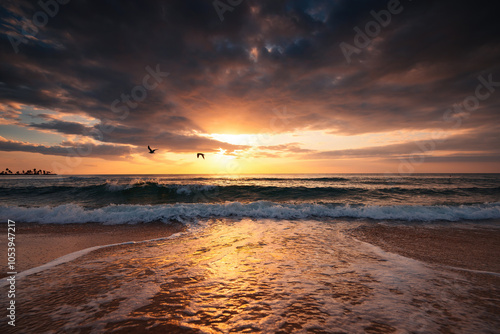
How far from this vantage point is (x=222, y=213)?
12273 mm

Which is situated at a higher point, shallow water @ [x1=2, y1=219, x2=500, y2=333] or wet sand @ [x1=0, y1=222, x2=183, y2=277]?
shallow water @ [x1=2, y1=219, x2=500, y2=333]

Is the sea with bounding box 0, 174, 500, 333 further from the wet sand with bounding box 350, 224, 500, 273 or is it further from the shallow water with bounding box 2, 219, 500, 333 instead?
the wet sand with bounding box 350, 224, 500, 273

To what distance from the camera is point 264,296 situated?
3.53 m

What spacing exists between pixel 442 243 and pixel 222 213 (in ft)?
31.2

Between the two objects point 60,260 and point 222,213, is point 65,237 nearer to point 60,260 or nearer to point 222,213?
point 60,260

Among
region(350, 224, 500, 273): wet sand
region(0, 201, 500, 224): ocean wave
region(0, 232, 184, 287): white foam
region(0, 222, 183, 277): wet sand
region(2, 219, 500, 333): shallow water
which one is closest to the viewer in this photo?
region(2, 219, 500, 333): shallow water

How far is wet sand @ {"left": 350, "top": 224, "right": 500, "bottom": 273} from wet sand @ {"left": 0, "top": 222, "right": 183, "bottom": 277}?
25.5 ft

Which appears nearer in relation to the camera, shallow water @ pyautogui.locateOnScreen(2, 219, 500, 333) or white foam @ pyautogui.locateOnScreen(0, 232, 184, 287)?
shallow water @ pyautogui.locateOnScreen(2, 219, 500, 333)

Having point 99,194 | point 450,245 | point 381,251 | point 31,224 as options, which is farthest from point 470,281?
point 99,194

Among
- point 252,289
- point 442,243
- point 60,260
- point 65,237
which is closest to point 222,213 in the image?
point 65,237

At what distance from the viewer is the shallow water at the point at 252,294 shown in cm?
283

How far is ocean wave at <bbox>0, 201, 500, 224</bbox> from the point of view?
10.8m

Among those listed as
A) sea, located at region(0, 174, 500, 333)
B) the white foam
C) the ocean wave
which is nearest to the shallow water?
sea, located at region(0, 174, 500, 333)

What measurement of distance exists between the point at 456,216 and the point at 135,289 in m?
15.6
